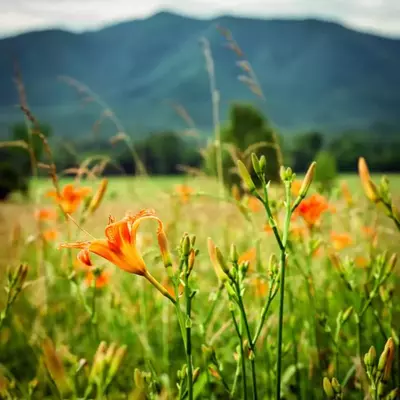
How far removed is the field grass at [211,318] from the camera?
110 cm

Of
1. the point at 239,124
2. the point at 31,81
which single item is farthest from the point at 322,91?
the point at 239,124

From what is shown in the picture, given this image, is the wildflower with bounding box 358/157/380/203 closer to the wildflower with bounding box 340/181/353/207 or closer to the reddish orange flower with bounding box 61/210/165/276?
the reddish orange flower with bounding box 61/210/165/276

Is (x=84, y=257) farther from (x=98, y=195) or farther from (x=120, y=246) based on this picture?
(x=98, y=195)

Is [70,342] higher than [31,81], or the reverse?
[31,81]

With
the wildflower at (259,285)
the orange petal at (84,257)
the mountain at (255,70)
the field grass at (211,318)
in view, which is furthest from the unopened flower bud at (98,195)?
the mountain at (255,70)

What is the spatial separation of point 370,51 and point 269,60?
39.3 meters

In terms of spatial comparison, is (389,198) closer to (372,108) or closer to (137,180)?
(137,180)

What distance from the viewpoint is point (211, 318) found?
2.50 meters

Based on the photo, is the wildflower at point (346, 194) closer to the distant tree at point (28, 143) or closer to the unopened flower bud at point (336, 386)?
the distant tree at point (28, 143)

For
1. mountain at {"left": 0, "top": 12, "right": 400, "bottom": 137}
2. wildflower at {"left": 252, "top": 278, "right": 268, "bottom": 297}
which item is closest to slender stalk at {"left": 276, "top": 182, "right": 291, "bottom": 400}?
wildflower at {"left": 252, "top": 278, "right": 268, "bottom": 297}

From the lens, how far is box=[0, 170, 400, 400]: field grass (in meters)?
1.10

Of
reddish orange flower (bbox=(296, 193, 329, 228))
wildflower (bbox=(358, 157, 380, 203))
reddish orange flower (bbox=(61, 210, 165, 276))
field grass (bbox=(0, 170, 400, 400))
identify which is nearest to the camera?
reddish orange flower (bbox=(61, 210, 165, 276))

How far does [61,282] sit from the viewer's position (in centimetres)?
364

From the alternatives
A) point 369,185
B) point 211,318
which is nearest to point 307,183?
point 369,185
